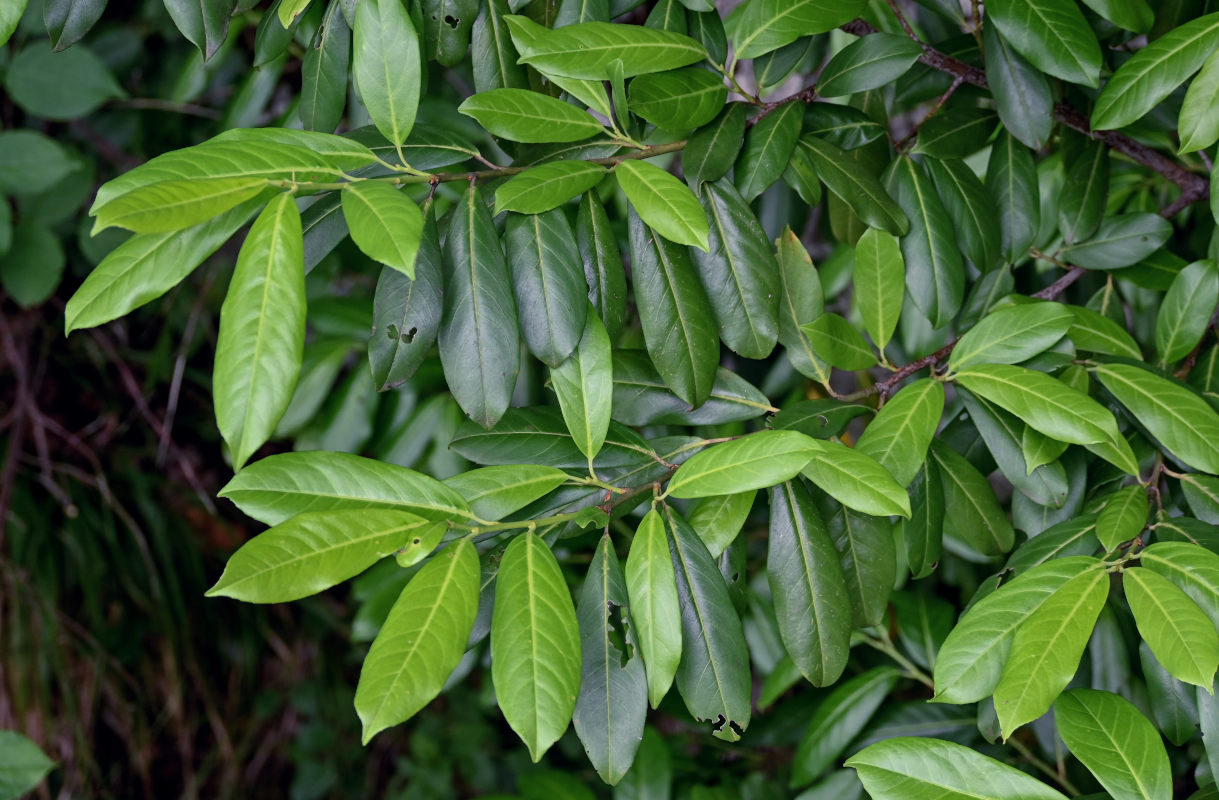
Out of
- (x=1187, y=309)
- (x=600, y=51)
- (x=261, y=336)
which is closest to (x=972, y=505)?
(x=1187, y=309)

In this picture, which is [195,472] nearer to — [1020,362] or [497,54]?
[497,54]

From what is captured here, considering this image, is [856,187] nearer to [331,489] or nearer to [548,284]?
[548,284]

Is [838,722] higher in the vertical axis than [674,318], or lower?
lower

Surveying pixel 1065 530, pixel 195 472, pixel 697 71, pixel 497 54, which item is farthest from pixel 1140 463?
pixel 195 472

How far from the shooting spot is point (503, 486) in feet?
1.98

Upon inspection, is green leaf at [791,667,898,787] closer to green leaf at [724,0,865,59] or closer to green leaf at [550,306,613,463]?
green leaf at [550,306,613,463]

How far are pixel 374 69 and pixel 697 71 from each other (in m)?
0.24

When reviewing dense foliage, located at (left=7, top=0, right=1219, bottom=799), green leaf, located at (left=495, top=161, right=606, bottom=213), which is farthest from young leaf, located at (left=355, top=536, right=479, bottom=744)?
green leaf, located at (left=495, top=161, right=606, bottom=213)

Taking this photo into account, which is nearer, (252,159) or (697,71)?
(252,159)

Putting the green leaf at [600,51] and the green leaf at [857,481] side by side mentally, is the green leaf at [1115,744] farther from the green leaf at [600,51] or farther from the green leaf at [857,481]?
the green leaf at [600,51]

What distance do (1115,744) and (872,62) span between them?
0.52 meters

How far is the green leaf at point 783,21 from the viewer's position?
0.67 metres

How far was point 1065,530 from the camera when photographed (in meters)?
0.67

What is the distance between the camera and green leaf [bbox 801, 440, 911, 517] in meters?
0.58
